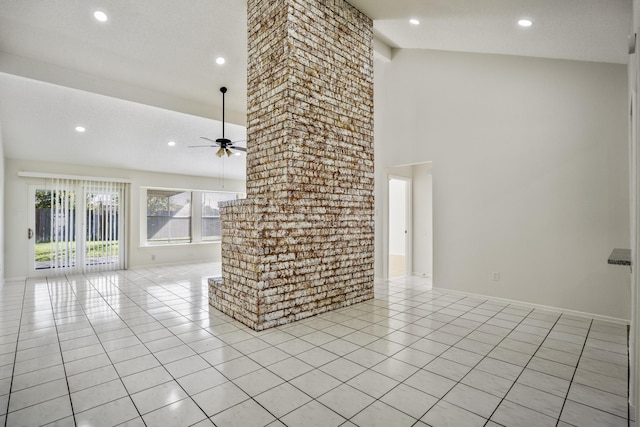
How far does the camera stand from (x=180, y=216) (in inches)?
348

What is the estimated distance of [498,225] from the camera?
14.8ft

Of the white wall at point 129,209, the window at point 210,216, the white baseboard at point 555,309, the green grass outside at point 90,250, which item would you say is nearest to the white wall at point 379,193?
the white baseboard at point 555,309

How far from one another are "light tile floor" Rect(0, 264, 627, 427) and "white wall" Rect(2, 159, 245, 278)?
10.3ft

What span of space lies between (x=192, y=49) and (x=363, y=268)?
12.0 ft

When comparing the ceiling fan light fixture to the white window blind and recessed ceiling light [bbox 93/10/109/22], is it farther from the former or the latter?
the white window blind

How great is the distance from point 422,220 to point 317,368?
14.7 ft

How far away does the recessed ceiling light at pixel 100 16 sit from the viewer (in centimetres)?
347

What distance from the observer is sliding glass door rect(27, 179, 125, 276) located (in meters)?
6.58

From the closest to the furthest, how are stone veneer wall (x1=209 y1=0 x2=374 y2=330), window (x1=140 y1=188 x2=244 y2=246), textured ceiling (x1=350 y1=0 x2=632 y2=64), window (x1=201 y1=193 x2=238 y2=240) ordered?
1. textured ceiling (x1=350 y1=0 x2=632 y2=64)
2. stone veneer wall (x1=209 y1=0 x2=374 y2=330)
3. window (x1=140 y1=188 x2=244 y2=246)
4. window (x1=201 y1=193 x2=238 y2=240)

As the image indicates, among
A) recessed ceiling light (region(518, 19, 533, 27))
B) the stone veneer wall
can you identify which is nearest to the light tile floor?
the stone veneer wall

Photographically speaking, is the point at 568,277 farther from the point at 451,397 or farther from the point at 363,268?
the point at 451,397

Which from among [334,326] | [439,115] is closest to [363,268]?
[334,326]

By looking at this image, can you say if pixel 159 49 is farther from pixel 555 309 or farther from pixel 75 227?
pixel 555 309

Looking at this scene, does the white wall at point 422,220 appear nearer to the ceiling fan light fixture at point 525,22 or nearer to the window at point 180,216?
the ceiling fan light fixture at point 525,22
